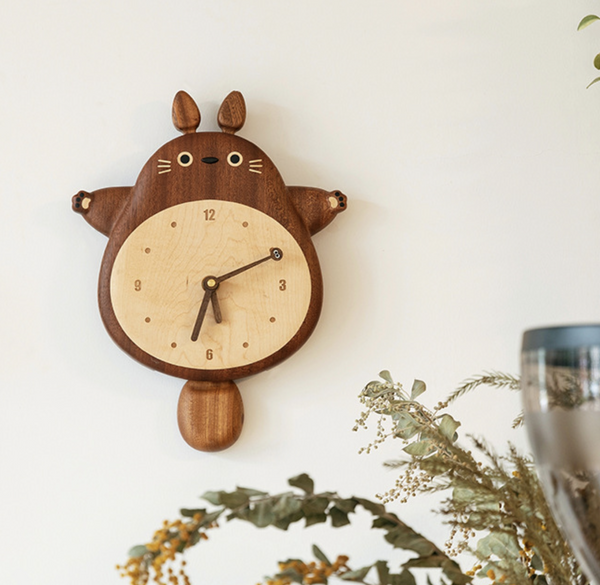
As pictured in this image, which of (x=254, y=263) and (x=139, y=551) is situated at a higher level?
(x=254, y=263)

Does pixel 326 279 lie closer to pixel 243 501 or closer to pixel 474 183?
pixel 474 183

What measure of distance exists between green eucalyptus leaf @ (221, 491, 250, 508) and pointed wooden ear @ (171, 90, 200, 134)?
2.94 feet

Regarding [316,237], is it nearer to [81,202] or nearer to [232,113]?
[232,113]

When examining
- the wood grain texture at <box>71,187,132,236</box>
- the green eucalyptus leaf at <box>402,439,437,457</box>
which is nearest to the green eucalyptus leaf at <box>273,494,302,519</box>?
the green eucalyptus leaf at <box>402,439,437,457</box>

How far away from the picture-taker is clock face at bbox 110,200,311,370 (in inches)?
43.4

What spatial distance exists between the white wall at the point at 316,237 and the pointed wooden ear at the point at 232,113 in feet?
0.17

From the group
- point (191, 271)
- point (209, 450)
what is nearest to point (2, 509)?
point (209, 450)

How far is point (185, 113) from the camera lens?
1.14m

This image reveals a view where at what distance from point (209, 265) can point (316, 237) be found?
209mm

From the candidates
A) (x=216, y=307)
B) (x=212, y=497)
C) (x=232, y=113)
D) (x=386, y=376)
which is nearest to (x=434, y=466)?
Answer: (x=212, y=497)

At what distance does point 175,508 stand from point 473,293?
0.65 meters

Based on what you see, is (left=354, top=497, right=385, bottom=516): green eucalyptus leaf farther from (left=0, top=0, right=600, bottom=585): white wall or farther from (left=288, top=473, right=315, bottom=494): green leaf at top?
(left=0, top=0, right=600, bottom=585): white wall

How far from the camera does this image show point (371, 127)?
1229mm

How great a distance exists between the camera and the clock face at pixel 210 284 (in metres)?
1.10
